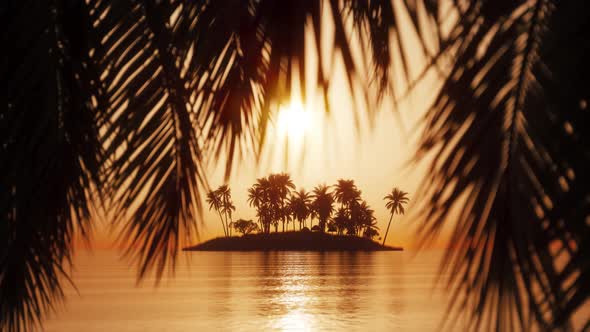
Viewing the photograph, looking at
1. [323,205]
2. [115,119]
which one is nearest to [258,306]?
[323,205]

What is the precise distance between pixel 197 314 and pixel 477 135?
216 feet

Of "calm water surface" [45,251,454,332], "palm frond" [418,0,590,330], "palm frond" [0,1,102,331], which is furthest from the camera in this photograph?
"calm water surface" [45,251,454,332]

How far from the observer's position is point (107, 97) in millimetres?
1951

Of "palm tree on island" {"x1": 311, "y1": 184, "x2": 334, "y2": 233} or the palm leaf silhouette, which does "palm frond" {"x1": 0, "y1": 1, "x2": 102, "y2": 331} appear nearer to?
the palm leaf silhouette

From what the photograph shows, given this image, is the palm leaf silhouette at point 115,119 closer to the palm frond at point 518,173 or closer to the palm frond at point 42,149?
the palm frond at point 42,149

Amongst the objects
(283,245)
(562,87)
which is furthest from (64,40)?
(283,245)

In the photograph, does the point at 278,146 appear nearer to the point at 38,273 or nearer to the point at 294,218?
the point at 38,273

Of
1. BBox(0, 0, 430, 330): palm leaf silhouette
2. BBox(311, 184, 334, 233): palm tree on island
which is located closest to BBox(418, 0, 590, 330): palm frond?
→ BBox(0, 0, 430, 330): palm leaf silhouette

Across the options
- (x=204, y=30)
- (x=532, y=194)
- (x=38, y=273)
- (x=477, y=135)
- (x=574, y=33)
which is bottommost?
(x=38, y=273)

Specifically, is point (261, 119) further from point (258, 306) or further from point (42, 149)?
point (258, 306)

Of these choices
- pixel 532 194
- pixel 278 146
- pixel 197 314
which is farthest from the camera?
pixel 197 314

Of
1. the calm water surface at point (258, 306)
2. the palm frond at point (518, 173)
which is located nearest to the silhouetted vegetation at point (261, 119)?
the palm frond at point (518, 173)

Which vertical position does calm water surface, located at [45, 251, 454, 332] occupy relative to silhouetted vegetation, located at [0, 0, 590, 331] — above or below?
below

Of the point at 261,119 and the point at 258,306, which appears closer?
the point at 261,119
